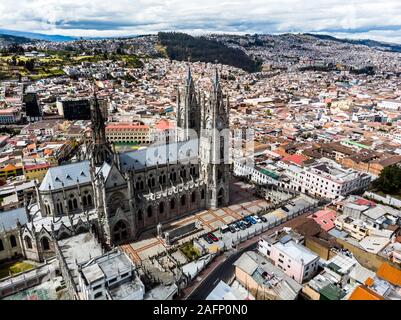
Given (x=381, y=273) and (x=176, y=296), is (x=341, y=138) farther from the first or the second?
(x=176, y=296)

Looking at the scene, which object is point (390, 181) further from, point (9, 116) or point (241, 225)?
point (9, 116)

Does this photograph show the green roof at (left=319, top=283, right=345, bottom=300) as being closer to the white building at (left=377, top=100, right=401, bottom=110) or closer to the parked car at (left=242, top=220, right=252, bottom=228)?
the parked car at (left=242, top=220, right=252, bottom=228)

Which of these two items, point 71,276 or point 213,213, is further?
point 213,213

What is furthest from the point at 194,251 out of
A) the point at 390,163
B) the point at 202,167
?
the point at 390,163

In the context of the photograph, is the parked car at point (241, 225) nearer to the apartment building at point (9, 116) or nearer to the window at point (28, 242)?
the window at point (28, 242)
